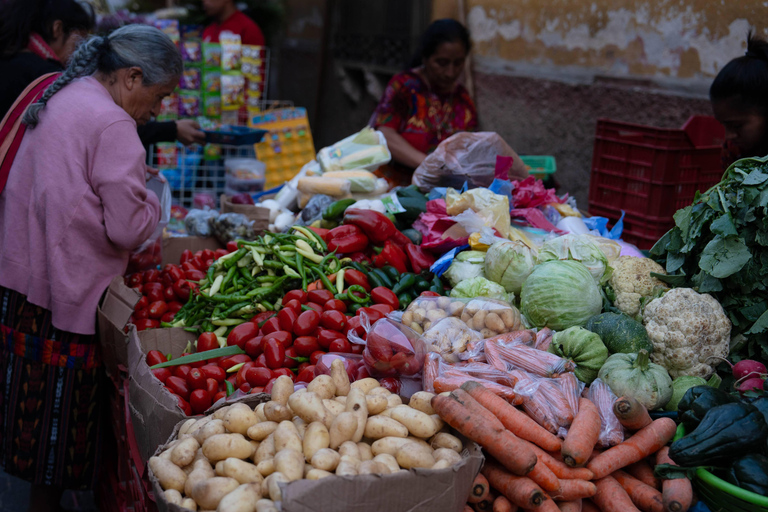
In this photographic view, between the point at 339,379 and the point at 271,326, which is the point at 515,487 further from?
the point at 271,326

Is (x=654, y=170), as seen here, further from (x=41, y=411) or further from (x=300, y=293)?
(x=41, y=411)

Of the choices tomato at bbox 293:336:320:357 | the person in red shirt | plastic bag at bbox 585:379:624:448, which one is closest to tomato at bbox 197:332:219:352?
tomato at bbox 293:336:320:357

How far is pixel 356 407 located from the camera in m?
2.01

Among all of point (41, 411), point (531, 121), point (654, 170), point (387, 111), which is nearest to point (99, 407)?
point (41, 411)

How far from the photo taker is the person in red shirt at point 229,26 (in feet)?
23.5

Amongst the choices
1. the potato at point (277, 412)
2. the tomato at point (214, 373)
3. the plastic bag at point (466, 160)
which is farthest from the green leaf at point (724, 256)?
the tomato at point (214, 373)

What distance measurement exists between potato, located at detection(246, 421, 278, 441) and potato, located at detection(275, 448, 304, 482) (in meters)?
0.17

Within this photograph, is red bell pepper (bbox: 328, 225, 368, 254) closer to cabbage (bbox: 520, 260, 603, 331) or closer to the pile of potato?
cabbage (bbox: 520, 260, 603, 331)

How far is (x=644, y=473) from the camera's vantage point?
2.18 meters

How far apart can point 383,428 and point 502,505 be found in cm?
46

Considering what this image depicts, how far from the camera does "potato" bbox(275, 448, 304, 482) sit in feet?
5.77

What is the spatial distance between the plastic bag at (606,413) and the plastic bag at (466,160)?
7.57 feet

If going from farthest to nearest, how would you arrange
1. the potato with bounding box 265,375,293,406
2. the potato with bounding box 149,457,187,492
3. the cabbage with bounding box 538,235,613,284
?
1. the cabbage with bounding box 538,235,613,284
2. the potato with bounding box 265,375,293,406
3. the potato with bounding box 149,457,187,492

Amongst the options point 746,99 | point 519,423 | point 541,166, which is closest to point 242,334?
point 519,423
